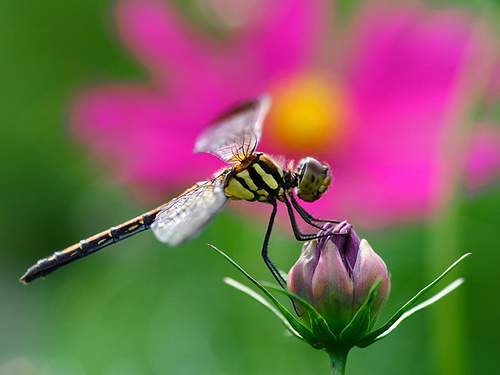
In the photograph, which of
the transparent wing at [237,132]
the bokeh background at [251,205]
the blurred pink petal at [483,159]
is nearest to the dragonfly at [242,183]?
the transparent wing at [237,132]

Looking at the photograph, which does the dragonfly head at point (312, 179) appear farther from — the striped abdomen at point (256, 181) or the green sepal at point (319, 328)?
the green sepal at point (319, 328)

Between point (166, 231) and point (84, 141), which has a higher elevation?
point (84, 141)

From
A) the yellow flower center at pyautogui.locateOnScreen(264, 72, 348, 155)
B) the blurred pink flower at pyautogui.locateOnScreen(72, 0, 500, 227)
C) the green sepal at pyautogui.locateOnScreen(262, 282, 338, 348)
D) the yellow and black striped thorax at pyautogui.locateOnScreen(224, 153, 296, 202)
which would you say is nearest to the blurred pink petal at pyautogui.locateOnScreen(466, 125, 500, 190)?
the blurred pink flower at pyautogui.locateOnScreen(72, 0, 500, 227)

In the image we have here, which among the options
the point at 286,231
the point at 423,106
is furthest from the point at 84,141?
the point at 423,106

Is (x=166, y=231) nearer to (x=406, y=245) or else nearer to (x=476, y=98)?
(x=476, y=98)

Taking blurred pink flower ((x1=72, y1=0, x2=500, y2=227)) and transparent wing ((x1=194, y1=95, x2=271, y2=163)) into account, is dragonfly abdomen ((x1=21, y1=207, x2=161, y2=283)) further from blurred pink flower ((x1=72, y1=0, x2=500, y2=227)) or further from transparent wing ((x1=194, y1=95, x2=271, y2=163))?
blurred pink flower ((x1=72, y1=0, x2=500, y2=227))
